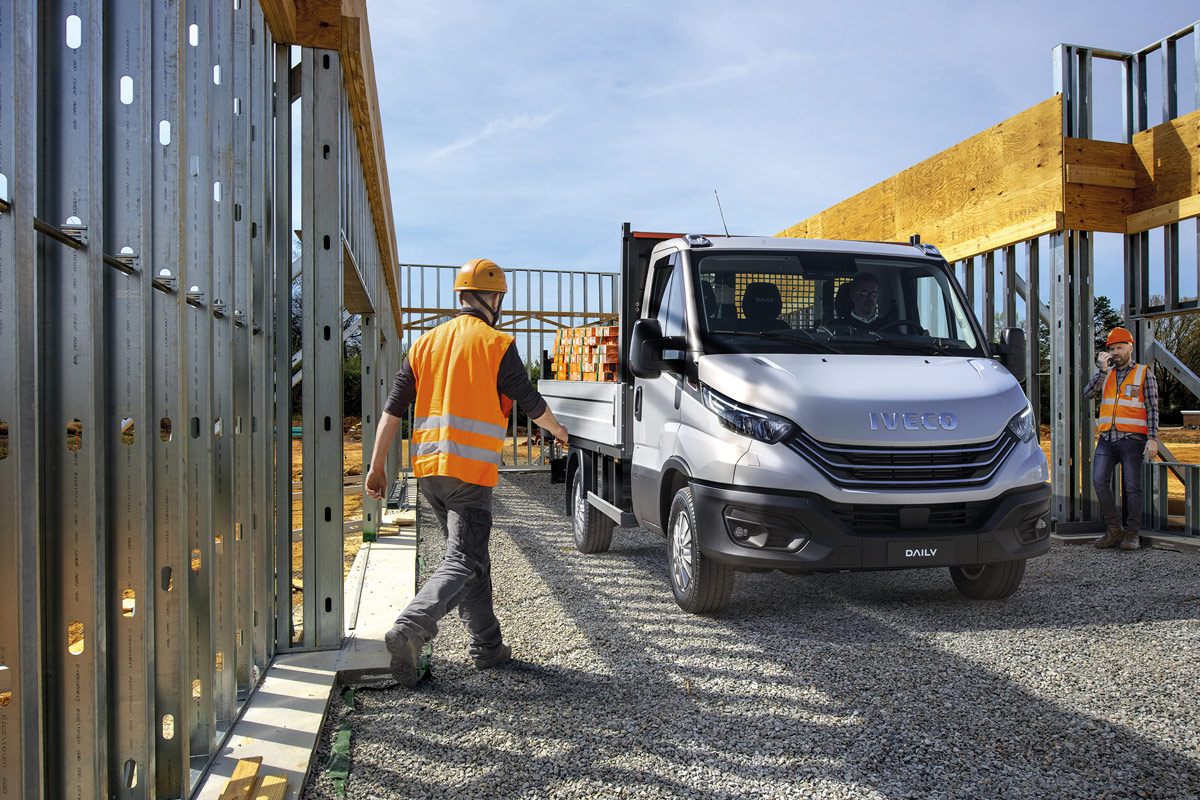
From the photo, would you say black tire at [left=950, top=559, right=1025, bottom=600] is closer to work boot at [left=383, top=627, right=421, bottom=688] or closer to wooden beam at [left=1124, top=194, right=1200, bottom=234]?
work boot at [left=383, top=627, right=421, bottom=688]

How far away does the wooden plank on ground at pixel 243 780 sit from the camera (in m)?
2.66

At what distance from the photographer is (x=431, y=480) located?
4.00 meters

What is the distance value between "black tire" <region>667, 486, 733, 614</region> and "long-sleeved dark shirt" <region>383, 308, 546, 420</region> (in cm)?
136

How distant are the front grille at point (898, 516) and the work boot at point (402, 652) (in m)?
2.36

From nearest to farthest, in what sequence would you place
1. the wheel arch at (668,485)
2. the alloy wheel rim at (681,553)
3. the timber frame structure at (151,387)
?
1. the timber frame structure at (151,387)
2. the alloy wheel rim at (681,553)
3. the wheel arch at (668,485)

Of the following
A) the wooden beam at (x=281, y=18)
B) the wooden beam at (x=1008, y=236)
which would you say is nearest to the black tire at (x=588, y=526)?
the wooden beam at (x=281, y=18)

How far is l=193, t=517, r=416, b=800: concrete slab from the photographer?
9.67 ft

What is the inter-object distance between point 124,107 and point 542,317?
1437 cm

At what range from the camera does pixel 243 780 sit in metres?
2.76

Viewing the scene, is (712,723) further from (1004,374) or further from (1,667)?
(1004,374)

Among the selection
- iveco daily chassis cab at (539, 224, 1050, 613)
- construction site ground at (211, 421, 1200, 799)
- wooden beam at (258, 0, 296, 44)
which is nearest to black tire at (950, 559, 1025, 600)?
iveco daily chassis cab at (539, 224, 1050, 613)

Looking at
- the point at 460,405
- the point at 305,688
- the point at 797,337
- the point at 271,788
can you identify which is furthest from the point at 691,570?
the point at 271,788

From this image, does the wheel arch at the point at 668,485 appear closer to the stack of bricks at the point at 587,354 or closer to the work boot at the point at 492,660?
the stack of bricks at the point at 587,354

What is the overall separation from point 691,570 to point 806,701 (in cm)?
144
